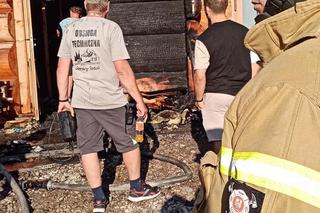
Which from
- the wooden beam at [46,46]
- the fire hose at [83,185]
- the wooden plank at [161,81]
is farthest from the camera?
the wooden beam at [46,46]

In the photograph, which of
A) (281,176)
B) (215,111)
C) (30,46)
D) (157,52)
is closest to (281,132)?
(281,176)

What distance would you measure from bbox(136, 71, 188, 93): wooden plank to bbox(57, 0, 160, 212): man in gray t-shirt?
3.74 m

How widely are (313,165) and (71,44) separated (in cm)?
364

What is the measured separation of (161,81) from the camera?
861 cm

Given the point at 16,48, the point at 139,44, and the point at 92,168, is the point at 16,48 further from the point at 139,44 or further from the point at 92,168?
the point at 92,168

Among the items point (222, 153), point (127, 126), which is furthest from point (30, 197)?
point (222, 153)

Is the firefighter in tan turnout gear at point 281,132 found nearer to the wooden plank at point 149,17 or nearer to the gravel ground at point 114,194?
the gravel ground at point 114,194

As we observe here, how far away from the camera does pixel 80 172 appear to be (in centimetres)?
590

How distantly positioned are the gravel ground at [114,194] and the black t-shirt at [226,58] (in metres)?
1.05

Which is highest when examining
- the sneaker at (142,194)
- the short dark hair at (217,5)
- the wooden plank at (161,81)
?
the short dark hair at (217,5)

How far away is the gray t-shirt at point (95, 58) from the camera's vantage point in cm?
451

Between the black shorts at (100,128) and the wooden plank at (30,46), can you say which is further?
the wooden plank at (30,46)

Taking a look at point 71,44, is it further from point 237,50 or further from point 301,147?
point 301,147

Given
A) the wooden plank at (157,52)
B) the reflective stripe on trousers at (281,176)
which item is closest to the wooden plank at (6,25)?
the wooden plank at (157,52)
